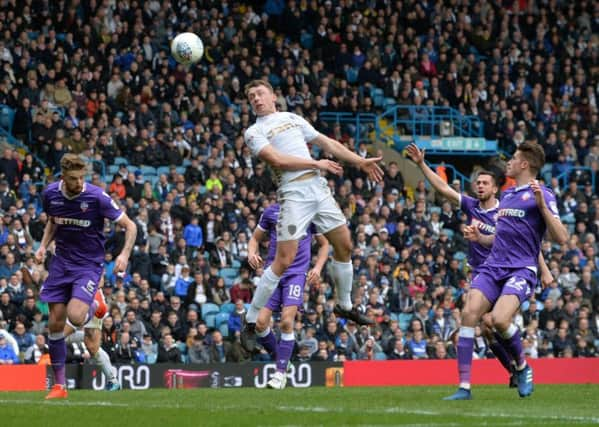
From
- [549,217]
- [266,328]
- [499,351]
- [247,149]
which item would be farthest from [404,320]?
[549,217]

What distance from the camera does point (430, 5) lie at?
3775cm

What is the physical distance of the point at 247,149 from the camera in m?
29.5

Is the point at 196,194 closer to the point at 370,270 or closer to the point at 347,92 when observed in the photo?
the point at 370,270

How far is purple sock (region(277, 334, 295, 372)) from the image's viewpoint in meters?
15.1

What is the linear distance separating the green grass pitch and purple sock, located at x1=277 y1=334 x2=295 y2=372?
1.20 ft

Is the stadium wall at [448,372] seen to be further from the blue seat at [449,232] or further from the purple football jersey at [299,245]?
the purple football jersey at [299,245]

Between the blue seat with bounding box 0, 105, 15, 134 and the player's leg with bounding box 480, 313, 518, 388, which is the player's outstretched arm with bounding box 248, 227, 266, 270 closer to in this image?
the player's leg with bounding box 480, 313, 518, 388

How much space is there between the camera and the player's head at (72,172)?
1369 centimetres

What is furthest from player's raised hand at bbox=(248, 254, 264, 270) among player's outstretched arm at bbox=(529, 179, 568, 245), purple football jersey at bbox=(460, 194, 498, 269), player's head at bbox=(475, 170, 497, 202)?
player's outstretched arm at bbox=(529, 179, 568, 245)

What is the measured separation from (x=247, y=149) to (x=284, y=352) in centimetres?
1462

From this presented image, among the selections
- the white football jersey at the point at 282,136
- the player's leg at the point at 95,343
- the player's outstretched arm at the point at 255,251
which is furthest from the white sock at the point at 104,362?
the white football jersey at the point at 282,136

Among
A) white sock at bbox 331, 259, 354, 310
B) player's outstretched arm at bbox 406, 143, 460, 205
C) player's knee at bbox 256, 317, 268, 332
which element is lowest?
player's knee at bbox 256, 317, 268, 332

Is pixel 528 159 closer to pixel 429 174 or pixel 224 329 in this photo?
pixel 429 174

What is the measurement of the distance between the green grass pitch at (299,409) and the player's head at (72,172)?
224 centimetres
